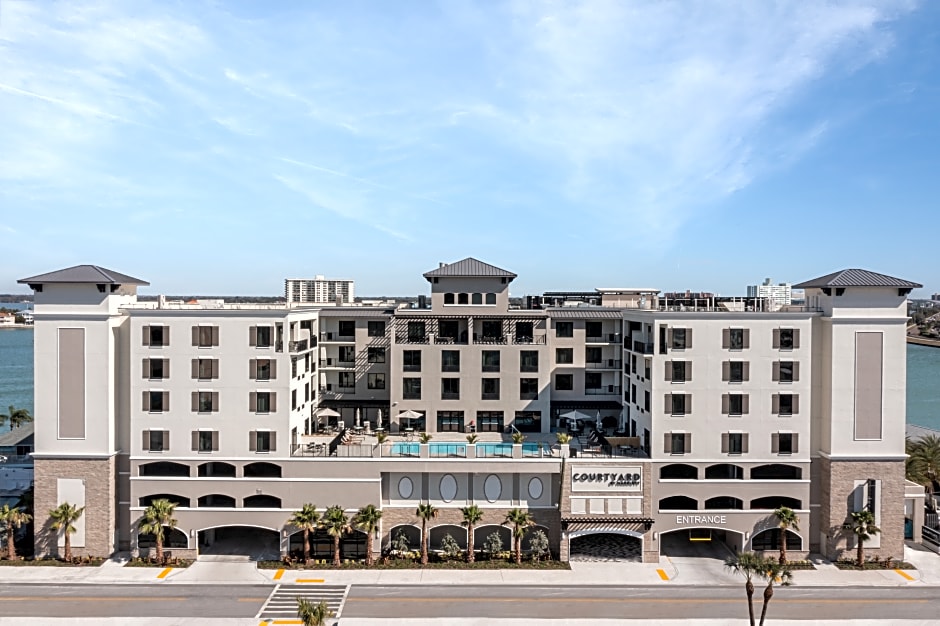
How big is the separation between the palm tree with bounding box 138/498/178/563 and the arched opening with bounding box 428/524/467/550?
46.9 ft

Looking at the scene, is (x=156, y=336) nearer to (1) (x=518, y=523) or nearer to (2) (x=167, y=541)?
(2) (x=167, y=541)

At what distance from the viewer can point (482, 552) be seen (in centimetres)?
3500

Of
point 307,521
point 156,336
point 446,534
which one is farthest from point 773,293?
point 156,336

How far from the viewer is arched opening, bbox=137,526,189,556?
34900 mm

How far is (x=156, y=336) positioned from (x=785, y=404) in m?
35.7

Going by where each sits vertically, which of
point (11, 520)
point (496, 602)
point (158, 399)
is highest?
point (158, 399)

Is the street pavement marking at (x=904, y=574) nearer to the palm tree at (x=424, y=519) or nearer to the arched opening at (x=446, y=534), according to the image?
the arched opening at (x=446, y=534)

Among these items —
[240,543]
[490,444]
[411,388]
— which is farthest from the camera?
[411,388]

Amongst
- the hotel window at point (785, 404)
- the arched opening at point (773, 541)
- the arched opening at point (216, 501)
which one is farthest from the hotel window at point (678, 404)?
the arched opening at point (216, 501)

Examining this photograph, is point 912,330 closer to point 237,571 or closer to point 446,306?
point 446,306

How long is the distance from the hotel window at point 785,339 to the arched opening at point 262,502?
29.4 m

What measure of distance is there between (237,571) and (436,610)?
11540mm

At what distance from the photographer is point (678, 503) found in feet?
115

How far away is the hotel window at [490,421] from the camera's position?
4169 cm
